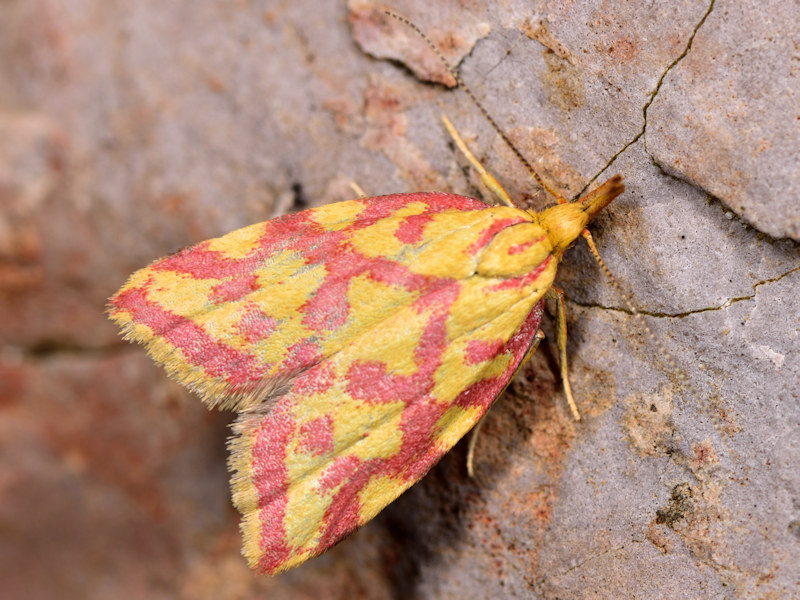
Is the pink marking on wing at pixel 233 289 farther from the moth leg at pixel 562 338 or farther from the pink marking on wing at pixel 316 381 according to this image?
the moth leg at pixel 562 338

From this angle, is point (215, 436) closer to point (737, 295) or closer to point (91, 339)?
point (91, 339)

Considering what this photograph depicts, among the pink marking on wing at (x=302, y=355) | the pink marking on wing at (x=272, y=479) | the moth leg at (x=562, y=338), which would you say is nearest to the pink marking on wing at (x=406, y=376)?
the pink marking on wing at (x=302, y=355)

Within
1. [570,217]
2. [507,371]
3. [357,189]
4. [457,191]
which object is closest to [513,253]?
[570,217]

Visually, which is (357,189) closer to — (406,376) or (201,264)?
(201,264)

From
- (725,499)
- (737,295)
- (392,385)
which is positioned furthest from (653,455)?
(392,385)

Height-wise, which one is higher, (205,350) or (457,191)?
(457,191)
